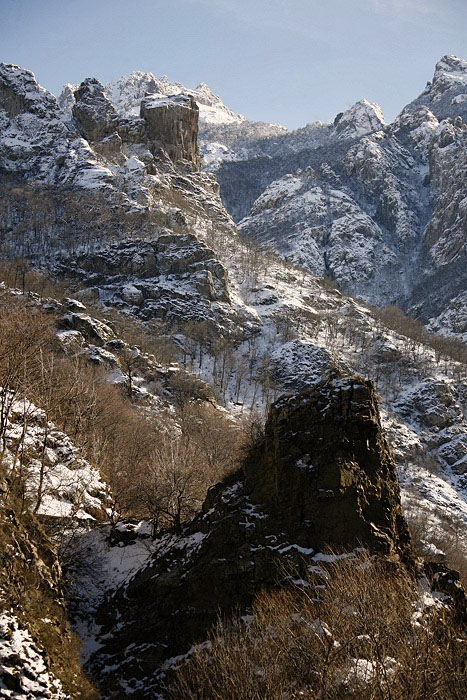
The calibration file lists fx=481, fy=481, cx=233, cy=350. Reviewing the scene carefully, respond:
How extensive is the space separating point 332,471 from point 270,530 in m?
2.71

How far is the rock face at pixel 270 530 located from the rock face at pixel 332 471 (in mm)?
32

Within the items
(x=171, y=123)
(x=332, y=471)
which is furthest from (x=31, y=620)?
(x=171, y=123)

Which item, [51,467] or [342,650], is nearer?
[342,650]

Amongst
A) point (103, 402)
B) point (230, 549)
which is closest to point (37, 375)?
point (103, 402)

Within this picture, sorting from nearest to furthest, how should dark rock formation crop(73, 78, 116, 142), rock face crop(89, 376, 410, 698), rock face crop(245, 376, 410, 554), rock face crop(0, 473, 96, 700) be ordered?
rock face crop(0, 473, 96, 700)
rock face crop(89, 376, 410, 698)
rock face crop(245, 376, 410, 554)
dark rock formation crop(73, 78, 116, 142)

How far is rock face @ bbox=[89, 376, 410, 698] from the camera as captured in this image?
45.6ft

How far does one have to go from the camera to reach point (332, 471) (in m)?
14.9

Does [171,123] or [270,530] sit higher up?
[171,123]

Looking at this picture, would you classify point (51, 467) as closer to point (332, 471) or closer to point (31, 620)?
point (31, 620)

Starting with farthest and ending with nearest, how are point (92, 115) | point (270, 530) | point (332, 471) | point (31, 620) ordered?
point (92, 115)
point (270, 530)
point (332, 471)
point (31, 620)

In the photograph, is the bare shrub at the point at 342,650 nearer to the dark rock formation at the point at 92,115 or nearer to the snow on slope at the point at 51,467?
the snow on slope at the point at 51,467

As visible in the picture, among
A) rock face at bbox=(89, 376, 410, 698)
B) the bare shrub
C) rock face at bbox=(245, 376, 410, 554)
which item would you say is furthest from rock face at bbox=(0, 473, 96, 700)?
rock face at bbox=(245, 376, 410, 554)

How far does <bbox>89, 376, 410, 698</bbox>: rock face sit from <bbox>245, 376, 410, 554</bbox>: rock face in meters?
0.03

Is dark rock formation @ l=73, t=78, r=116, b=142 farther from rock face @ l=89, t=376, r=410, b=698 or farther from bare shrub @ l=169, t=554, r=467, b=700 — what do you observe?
bare shrub @ l=169, t=554, r=467, b=700
